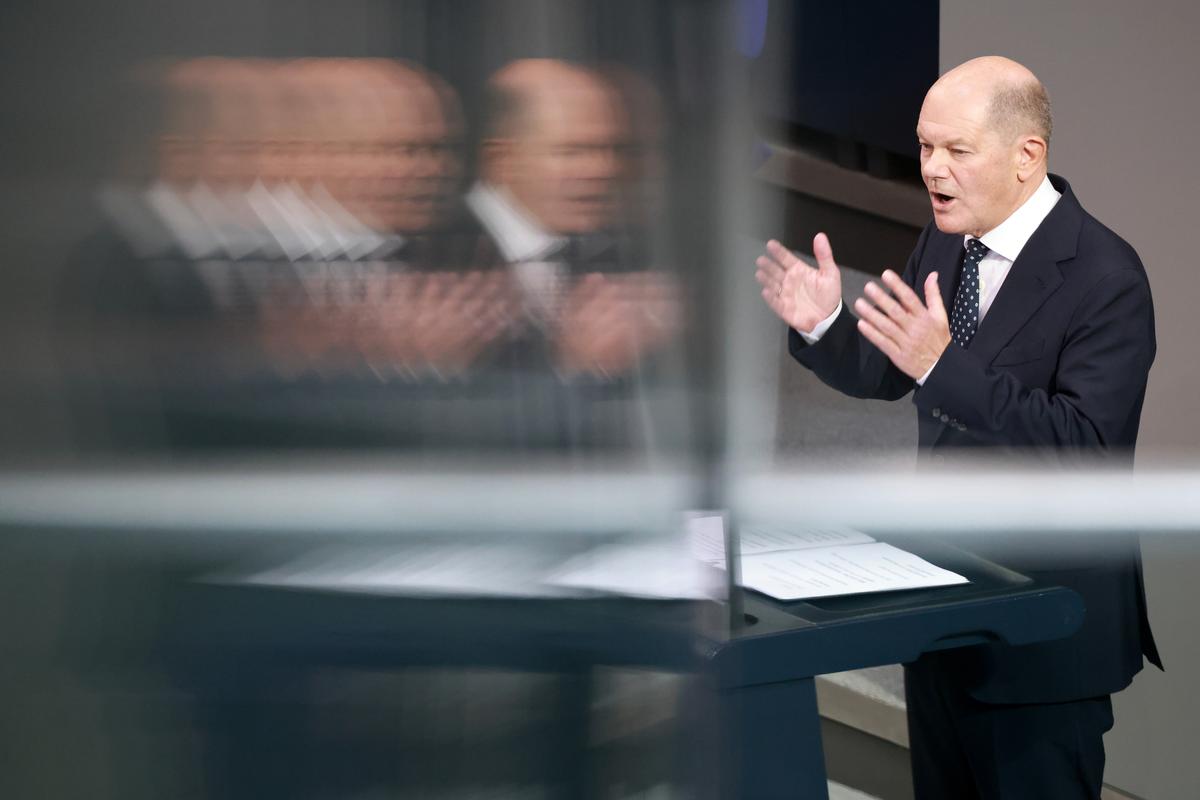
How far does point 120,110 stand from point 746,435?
0.48 ft

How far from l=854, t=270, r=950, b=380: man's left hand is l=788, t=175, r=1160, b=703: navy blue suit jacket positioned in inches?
0.4

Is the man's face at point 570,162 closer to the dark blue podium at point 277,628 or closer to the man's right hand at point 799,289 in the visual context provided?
the dark blue podium at point 277,628

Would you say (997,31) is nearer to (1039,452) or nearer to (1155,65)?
(1155,65)

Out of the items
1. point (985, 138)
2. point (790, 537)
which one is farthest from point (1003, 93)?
point (790, 537)

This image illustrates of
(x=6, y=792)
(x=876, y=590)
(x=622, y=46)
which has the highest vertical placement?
(x=622, y=46)

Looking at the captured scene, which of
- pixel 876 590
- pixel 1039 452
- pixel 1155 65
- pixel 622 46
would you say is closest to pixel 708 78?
pixel 622 46

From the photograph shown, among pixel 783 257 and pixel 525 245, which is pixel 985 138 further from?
pixel 525 245

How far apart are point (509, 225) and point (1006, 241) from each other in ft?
2.26

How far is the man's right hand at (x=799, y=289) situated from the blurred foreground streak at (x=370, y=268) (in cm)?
58

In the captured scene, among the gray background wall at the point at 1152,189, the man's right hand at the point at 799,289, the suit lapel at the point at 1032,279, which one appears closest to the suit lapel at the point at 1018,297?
the suit lapel at the point at 1032,279

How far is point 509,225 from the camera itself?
212mm

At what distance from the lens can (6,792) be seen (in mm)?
175

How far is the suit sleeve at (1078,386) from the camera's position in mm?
743

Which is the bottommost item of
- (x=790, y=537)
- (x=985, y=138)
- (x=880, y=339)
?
(x=790, y=537)
